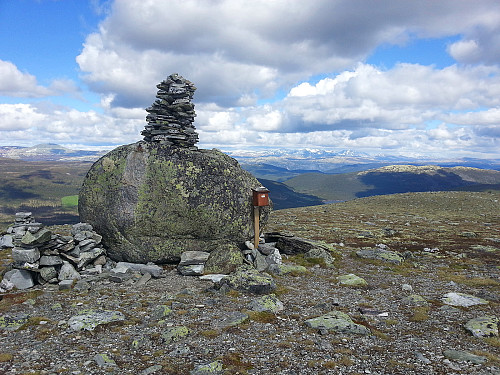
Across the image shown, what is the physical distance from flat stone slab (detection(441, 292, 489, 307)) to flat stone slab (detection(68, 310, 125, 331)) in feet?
59.5

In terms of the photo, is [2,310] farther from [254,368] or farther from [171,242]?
[254,368]

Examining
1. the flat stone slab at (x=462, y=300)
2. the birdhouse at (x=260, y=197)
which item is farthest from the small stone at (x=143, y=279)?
the flat stone slab at (x=462, y=300)

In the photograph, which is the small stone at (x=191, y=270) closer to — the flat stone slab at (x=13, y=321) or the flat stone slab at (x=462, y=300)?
the flat stone slab at (x=13, y=321)

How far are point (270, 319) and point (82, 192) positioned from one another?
1992cm

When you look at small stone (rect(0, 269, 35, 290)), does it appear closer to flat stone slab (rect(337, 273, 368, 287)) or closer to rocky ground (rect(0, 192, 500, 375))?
rocky ground (rect(0, 192, 500, 375))

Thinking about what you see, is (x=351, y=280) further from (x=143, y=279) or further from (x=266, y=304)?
(x=143, y=279)

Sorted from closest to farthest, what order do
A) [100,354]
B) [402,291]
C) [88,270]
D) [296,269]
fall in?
1. [100,354]
2. [402,291]
3. [88,270]
4. [296,269]

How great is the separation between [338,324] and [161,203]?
1613 cm

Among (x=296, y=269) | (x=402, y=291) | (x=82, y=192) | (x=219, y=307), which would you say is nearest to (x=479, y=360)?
(x=402, y=291)

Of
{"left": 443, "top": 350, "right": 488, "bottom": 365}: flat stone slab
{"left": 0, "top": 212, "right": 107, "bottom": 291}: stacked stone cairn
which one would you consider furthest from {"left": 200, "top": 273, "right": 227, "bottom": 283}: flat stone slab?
{"left": 443, "top": 350, "right": 488, "bottom": 365}: flat stone slab

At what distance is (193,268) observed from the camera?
2166 centimetres

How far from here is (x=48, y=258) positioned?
1956 centimetres

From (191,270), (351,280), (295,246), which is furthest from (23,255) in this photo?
(351,280)

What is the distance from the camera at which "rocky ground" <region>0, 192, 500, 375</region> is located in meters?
10.2
